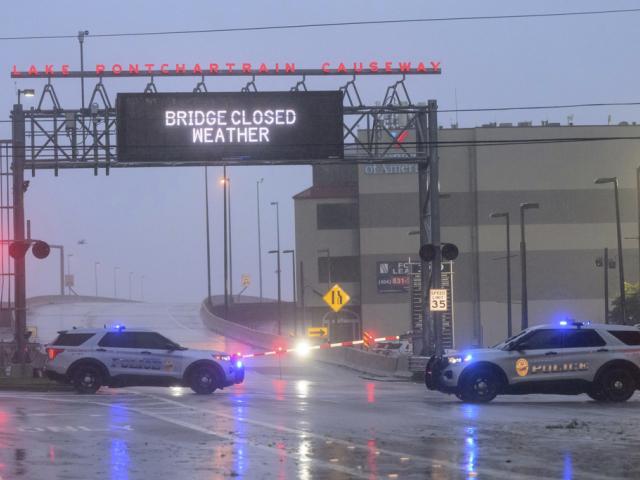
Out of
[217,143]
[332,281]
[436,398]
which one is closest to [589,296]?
[332,281]

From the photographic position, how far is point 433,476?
36.4 ft

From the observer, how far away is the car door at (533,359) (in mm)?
21156

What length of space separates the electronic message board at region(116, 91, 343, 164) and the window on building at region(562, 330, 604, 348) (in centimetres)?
1280

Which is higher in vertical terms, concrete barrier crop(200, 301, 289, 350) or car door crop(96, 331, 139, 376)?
car door crop(96, 331, 139, 376)

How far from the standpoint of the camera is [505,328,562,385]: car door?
21156mm

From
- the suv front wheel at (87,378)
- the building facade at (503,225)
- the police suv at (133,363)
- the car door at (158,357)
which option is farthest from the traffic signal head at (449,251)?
the building facade at (503,225)

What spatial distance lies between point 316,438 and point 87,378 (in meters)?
12.2

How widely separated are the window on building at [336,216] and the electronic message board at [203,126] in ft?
173

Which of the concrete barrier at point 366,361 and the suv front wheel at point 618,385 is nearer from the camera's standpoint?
the suv front wheel at point 618,385

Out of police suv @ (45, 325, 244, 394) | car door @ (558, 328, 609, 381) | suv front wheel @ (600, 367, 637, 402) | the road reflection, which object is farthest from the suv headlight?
the road reflection

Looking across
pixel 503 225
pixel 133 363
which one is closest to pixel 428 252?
pixel 133 363

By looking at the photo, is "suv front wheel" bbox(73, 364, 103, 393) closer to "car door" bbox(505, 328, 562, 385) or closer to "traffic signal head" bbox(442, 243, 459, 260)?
"car door" bbox(505, 328, 562, 385)

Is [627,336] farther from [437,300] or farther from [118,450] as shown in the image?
[118,450]

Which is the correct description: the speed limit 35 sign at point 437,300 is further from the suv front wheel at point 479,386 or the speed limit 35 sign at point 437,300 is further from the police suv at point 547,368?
the suv front wheel at point 479,386
